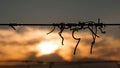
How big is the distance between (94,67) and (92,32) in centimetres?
1107

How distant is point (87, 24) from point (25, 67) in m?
10.1

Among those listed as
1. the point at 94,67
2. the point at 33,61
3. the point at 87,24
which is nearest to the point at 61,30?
the point at 87,24

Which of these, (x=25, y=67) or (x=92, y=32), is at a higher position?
(x=92, y=32)

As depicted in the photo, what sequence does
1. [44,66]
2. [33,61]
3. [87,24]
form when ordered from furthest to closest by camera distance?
1. [44,66]
2. [33,61]
3. [87,24]

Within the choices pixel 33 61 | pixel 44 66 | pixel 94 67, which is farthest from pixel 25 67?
pixel 94 67

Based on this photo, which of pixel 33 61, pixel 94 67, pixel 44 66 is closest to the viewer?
pixel 33 61

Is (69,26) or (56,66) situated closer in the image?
(69,26)

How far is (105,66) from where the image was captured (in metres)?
20.9

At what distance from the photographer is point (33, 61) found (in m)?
16.6

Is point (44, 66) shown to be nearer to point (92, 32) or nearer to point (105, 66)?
point (105, 66)

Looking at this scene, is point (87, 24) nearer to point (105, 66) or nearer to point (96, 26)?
point (96, 26)

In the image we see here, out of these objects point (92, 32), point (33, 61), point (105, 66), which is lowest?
point (105, 66)

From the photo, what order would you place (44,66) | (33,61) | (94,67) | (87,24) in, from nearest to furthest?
(87,24), (33,61), (44,66), (94,67)

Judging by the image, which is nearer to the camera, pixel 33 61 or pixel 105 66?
pixel 33 61
